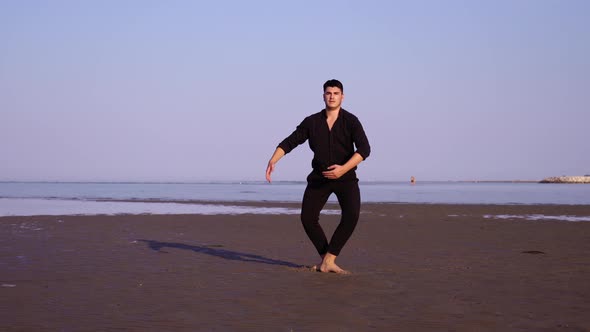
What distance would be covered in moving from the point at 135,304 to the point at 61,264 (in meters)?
2.82

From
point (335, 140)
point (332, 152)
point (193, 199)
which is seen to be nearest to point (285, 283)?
point (332, 152)

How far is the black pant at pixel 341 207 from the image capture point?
273 inches

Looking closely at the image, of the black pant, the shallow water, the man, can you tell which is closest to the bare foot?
the man

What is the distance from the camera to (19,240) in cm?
1023

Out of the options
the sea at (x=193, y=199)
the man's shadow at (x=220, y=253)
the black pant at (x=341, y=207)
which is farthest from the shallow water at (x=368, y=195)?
the black pant at (x=341, y=207)

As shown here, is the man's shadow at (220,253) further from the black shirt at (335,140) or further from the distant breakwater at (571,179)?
the distant breakwater at (571,179)

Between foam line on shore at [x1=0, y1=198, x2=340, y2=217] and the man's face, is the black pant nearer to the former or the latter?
the man's face

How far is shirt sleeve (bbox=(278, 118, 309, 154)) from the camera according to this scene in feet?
23.2

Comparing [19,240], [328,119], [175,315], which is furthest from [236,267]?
[19,240]

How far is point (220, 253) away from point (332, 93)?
3.21m

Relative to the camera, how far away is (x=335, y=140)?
6906 millimetres

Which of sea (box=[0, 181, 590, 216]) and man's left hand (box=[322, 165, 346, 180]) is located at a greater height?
man's left hand (box=[322, 165, 346, 180])

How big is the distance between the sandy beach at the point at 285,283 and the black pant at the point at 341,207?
1.35ft

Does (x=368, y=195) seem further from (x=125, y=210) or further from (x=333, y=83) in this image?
(x=333, y=83)
